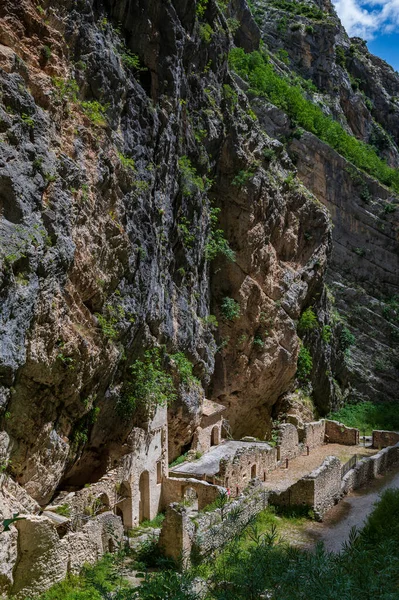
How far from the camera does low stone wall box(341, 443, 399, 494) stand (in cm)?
2366

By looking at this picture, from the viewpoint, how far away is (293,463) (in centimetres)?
2809

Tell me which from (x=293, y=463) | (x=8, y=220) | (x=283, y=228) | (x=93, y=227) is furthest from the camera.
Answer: (x=283, y=228)

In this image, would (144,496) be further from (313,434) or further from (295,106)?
(295,106)

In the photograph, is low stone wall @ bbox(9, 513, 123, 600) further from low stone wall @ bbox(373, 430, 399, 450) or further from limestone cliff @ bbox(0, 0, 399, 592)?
low stone wall @ bbox(373, 430, 399, 450)

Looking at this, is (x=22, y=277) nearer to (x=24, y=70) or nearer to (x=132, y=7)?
(x=24, y=70)

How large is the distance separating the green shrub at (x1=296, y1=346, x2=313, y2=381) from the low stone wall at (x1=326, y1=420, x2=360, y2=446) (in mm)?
3502

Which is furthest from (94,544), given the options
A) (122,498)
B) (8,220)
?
(8,220)

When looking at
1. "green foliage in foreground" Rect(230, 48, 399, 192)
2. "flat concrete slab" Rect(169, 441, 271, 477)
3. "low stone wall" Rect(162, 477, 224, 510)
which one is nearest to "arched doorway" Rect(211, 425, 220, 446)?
"flat concrete slab" Rect(169, 441, 271, 477)

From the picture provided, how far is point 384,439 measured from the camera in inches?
1273

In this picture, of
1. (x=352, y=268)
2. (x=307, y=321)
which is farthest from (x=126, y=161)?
(x=352, y=268)

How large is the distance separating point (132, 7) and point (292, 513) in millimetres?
20424

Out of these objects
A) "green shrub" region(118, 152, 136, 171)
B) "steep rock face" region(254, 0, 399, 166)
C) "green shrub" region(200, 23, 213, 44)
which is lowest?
"green shrub" region(118, 152, 136, 171)

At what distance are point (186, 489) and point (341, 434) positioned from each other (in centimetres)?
1629

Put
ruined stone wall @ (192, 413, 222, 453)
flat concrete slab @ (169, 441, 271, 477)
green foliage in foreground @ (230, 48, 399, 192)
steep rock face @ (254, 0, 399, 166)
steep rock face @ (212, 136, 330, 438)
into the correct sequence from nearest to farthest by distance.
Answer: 1. flat concrete slab @ (169, 441, 271, 477)
2. ruined stone wall @ (192, 413, 222, 453)
3. steep rock face @ (212, 136, 330, 438)
4. green foliage in foreground @ (230, 48, 399, 192)
5. steep rock face @ (254, 0, 399, 166)
